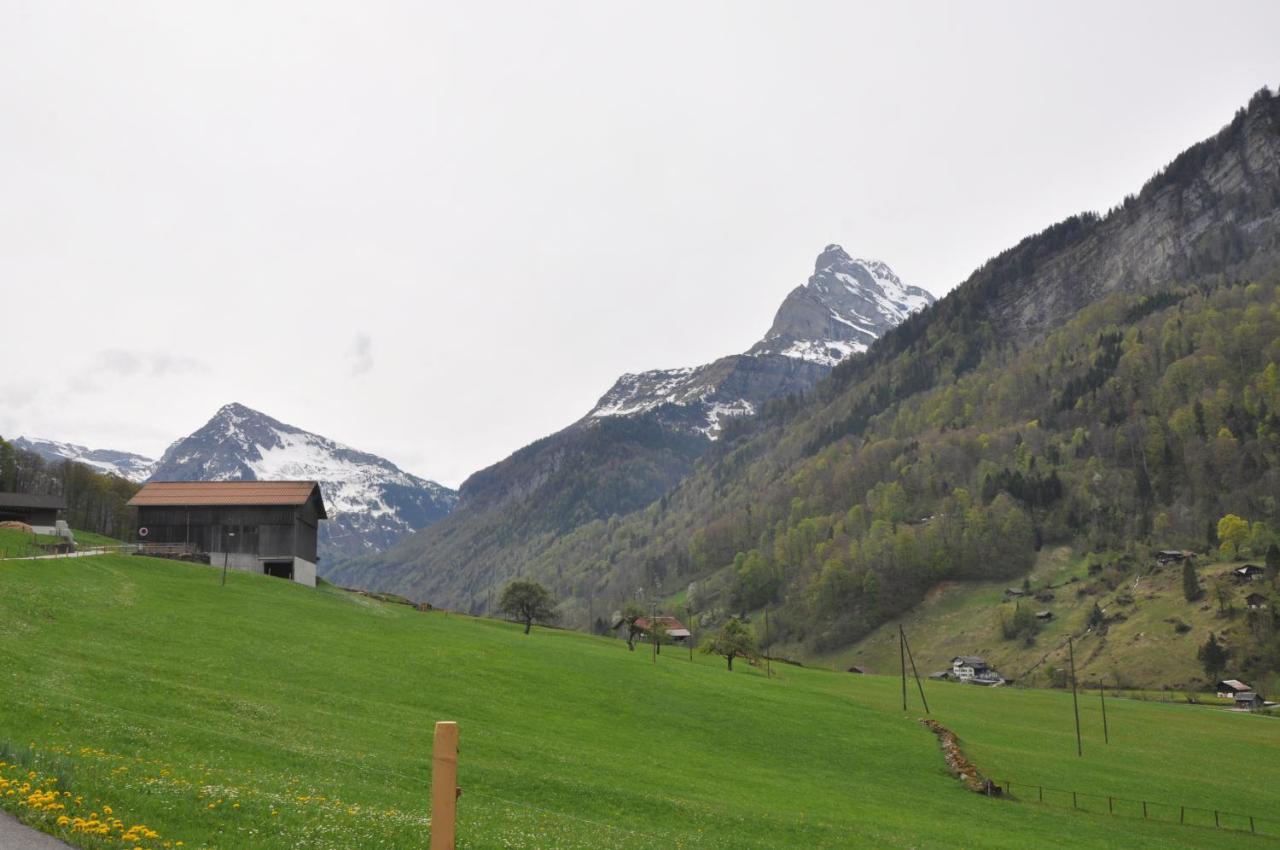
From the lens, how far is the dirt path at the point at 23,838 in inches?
549

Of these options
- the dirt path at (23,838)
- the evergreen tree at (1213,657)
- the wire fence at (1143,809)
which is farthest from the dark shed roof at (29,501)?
the evergreen tree at (1213,657)

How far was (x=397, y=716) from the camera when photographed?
43.3 meters

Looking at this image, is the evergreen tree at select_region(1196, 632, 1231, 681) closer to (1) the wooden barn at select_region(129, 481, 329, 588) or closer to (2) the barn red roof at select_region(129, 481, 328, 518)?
(1) the wooden barn at select_region(129, 481, 329, 588)

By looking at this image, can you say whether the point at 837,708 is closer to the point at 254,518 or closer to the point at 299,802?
the point at 299,802

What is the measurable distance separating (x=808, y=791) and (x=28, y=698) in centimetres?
3680

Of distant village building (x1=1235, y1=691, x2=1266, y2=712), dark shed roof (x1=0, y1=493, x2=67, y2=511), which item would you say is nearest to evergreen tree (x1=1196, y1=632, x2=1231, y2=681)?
distant village building (x1=1235, y1=691, x2=1266, y2=712)

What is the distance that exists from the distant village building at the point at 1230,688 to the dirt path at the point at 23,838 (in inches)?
6507

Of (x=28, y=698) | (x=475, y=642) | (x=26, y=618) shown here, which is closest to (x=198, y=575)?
(x=475, y=642)

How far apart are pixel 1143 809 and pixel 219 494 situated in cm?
10811

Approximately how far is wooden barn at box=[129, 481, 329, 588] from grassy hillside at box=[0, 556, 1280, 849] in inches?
773

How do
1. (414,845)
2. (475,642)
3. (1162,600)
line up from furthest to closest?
(1162,600)
(475,642)
(414,845)

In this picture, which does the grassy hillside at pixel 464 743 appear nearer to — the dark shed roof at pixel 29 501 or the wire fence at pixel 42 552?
the wire fence at pixel 42 552

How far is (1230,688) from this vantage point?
136m

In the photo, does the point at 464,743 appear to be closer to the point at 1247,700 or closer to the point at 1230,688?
the point at 1247,700
